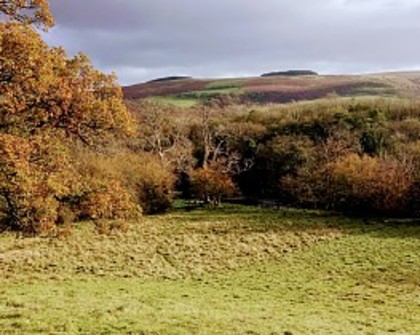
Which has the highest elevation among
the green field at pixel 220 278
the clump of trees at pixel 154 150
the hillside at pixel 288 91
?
the hillside at pixel 288 91

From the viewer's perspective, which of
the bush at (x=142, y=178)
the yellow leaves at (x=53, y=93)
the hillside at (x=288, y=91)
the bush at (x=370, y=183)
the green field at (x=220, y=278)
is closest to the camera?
the yellow leaves at (x=53, y=93)

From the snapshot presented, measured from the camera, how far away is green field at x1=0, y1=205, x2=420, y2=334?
17.0 meters

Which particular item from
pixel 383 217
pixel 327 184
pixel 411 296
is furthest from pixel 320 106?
pixel 411 296

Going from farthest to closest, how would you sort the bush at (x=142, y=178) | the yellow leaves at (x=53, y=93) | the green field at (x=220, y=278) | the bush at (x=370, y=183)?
the bush at (x=142, y=178)
the bush at (x=370, y=183)
the green field at (x=220, y=278)
the yellow leaves at (x=53, y=93)

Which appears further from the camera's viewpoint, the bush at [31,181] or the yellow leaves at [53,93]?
the yellow leaves at [53,93]

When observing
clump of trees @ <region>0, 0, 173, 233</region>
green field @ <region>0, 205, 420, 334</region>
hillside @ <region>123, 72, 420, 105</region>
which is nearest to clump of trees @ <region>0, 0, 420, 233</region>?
clump of trees @ <region>0, 0, 173, 233</region>

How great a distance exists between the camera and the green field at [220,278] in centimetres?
1700

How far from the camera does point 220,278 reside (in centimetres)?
3241

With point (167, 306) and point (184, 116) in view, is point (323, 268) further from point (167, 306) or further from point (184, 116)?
point (184, 116)

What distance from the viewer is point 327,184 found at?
207ft

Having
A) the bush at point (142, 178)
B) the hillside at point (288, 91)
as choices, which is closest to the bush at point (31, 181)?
the bush at point (142, 178)

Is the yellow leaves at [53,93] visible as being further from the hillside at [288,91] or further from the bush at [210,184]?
the hillside at [288,91]

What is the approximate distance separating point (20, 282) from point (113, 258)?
8.74 m

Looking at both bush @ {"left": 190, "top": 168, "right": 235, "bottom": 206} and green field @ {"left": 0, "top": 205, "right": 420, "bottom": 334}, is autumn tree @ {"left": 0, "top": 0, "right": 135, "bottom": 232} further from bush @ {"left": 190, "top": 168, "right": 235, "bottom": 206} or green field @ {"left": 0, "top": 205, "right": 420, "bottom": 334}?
bush @ {"left": 190, "top": 168, "right": 235, "bottom": 206}
